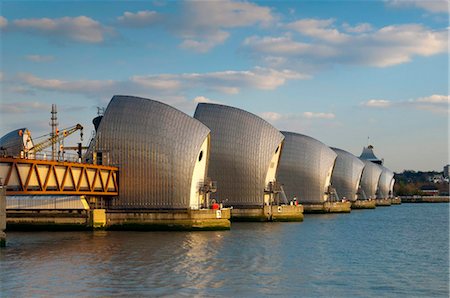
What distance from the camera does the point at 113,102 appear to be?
80.1m

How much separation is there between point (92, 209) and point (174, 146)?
11.9 meters

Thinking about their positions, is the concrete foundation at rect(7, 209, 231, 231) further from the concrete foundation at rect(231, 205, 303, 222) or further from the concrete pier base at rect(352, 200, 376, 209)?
the concrete pier base at rect(352, 200, 376, 209)

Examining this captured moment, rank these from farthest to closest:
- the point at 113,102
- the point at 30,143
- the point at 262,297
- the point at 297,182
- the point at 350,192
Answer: the point at 350,192, the point at 297,182, the point at 30,143, the point at 113,102, the point at 262,297

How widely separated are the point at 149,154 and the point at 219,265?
33222 millimetres

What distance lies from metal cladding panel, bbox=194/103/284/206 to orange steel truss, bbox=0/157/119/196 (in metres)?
22.3

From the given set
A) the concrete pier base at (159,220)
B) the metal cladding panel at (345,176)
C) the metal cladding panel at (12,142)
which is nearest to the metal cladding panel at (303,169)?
the metal cladding panel at (345,176)

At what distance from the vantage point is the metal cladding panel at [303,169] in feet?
416

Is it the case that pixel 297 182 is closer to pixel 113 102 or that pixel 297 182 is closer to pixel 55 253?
pixel 113 102

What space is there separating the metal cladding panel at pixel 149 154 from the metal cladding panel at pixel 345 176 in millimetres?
88370

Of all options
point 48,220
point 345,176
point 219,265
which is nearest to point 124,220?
point 48,220

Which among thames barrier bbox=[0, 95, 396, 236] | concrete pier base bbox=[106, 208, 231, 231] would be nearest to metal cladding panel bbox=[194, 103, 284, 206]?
thames barrier bbox=[0, 95, 396, 236]

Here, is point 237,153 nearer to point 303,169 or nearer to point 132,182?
point 132,182

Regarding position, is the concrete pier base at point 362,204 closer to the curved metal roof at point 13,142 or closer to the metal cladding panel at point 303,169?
the metal cladding panel at point 303,169

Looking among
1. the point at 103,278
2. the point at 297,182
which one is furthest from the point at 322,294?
the point at 297,182
